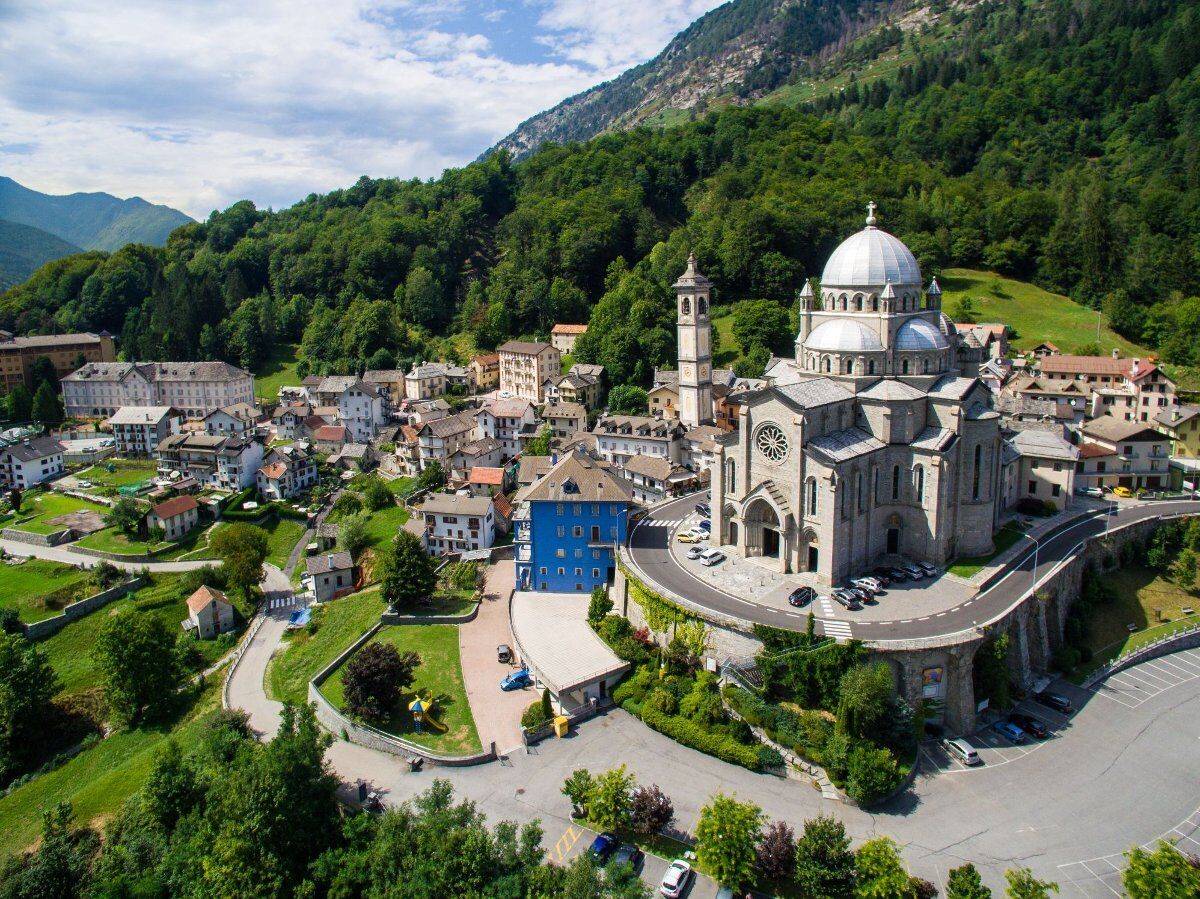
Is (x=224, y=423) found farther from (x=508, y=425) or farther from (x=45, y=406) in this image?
(x=508, y=425)

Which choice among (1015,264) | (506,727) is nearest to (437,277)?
(1015,264)

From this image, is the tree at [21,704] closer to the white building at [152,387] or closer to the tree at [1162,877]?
the white building at [152,387]

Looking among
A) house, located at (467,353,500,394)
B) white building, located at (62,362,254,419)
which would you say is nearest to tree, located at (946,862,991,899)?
house, located at (467,353,500,394)

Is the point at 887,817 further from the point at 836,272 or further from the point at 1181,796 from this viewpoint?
the point at 836,272

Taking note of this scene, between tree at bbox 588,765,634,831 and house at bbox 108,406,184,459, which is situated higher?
house at bbox 108,406,184,459

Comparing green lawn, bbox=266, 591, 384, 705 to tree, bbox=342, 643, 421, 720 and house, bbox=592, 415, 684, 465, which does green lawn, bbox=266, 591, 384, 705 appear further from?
house, bbox=592, 415, 684, 465
